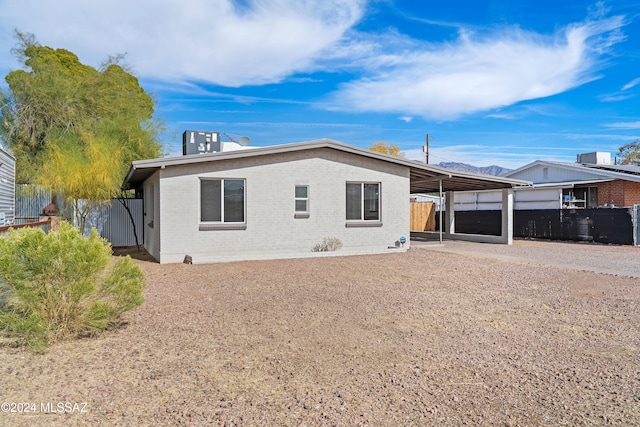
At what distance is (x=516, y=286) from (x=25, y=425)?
8.31 metres

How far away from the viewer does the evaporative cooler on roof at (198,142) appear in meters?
15.8

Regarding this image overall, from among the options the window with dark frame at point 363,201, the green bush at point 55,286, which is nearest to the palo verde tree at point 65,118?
the window with dark frame at point 363,201

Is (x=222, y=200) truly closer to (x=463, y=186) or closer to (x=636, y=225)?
(x=463, y=186)

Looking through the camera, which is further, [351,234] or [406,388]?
[351,234]

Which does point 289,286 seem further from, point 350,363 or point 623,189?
point 623,189

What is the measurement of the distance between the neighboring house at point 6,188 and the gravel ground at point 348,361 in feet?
31.2

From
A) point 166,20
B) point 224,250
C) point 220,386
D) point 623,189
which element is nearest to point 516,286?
point 220,386

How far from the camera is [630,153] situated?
4972 cm

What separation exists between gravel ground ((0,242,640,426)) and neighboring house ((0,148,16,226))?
31.2 ft

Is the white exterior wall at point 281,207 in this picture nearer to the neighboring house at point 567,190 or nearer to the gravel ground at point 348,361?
the gravel ground at point 348,361

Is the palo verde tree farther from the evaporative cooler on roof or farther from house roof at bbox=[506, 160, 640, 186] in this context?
house roof at bbox=[506, 160, 640, 186]

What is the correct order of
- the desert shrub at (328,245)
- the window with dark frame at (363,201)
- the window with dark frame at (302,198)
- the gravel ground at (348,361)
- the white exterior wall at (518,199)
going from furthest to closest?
the white exterior wall at (518,199) → the window with dark frame at (363,201) → the desert shrub at (328,245) → the window with dark frame at (302,198) → the gravel ground at (348,361)

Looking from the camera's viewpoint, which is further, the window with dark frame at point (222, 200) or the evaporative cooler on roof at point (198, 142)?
the evaporative cooler on roof at point (198, 142)

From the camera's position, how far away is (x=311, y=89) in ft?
84.9
